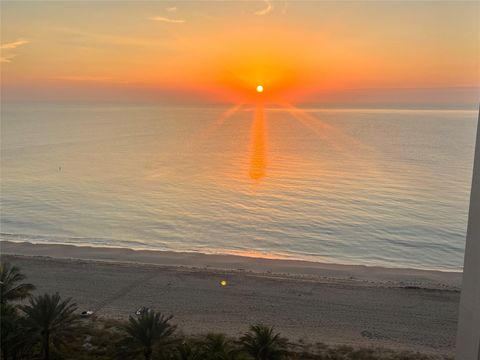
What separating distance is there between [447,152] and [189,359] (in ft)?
280

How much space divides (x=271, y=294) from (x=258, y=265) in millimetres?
6694

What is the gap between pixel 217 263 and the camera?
1060 inches

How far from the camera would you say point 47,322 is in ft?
37.2

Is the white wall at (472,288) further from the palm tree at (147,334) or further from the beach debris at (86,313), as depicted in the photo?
the beach debris at (86,313)

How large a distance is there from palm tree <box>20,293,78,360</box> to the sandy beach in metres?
5.08

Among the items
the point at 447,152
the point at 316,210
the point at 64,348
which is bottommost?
A: the point at 64,348

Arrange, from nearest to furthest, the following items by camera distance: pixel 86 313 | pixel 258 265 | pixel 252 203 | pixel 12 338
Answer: pixel 12 338 → pixel 86 313 → pixel 258 265 → pixel 252 203

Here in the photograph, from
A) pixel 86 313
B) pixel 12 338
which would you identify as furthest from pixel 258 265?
pixel 12 338

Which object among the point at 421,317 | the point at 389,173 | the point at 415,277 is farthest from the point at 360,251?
the point at 389,173

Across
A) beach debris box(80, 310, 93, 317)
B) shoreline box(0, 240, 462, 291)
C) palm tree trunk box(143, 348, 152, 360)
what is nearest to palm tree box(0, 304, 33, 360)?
palm tree trunk box(143, 348, 152, 360)

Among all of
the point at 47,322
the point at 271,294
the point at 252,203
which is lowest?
the point at 47,322

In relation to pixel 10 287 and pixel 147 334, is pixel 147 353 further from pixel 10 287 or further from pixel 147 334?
pixel 10 287

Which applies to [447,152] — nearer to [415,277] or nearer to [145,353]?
[415,277]

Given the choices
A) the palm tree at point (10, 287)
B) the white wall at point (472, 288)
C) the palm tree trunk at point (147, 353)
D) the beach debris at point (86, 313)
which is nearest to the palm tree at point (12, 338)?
the palm tree at point (10, 287)
